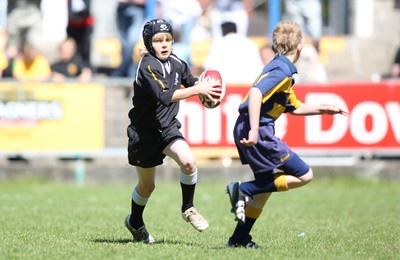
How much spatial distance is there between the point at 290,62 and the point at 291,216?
375 cm

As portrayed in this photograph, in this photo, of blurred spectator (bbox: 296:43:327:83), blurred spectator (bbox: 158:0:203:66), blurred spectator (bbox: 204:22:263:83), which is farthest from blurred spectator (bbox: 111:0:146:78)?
blurred spectator (bbox: 296:43:327:83)

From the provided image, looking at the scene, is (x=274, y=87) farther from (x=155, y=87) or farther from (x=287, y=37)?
(x=155, y=87)

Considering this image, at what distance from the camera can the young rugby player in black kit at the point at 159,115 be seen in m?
8.14

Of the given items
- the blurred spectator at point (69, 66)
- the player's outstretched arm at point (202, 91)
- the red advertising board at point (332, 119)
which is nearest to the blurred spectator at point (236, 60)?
the red advertising board at point (332, 119)

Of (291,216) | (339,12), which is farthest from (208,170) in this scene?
(339,12)

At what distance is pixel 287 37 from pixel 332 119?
7.35 meters

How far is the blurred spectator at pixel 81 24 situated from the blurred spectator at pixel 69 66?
2.47ft

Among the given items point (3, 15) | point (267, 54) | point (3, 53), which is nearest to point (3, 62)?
point (3, 53)

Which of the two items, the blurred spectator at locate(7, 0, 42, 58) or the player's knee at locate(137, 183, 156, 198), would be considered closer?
the player's knee at locate(137, 183, 156, 198)

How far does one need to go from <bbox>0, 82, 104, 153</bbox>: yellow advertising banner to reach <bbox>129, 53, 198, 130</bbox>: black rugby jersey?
681cm

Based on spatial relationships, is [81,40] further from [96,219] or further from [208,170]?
[96,219]

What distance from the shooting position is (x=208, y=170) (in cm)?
1537

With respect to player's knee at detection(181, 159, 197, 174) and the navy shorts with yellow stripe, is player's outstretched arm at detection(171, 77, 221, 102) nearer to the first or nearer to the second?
the navy shorts with yellow stripe

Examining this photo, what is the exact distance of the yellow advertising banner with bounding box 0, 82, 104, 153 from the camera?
15094 mm
